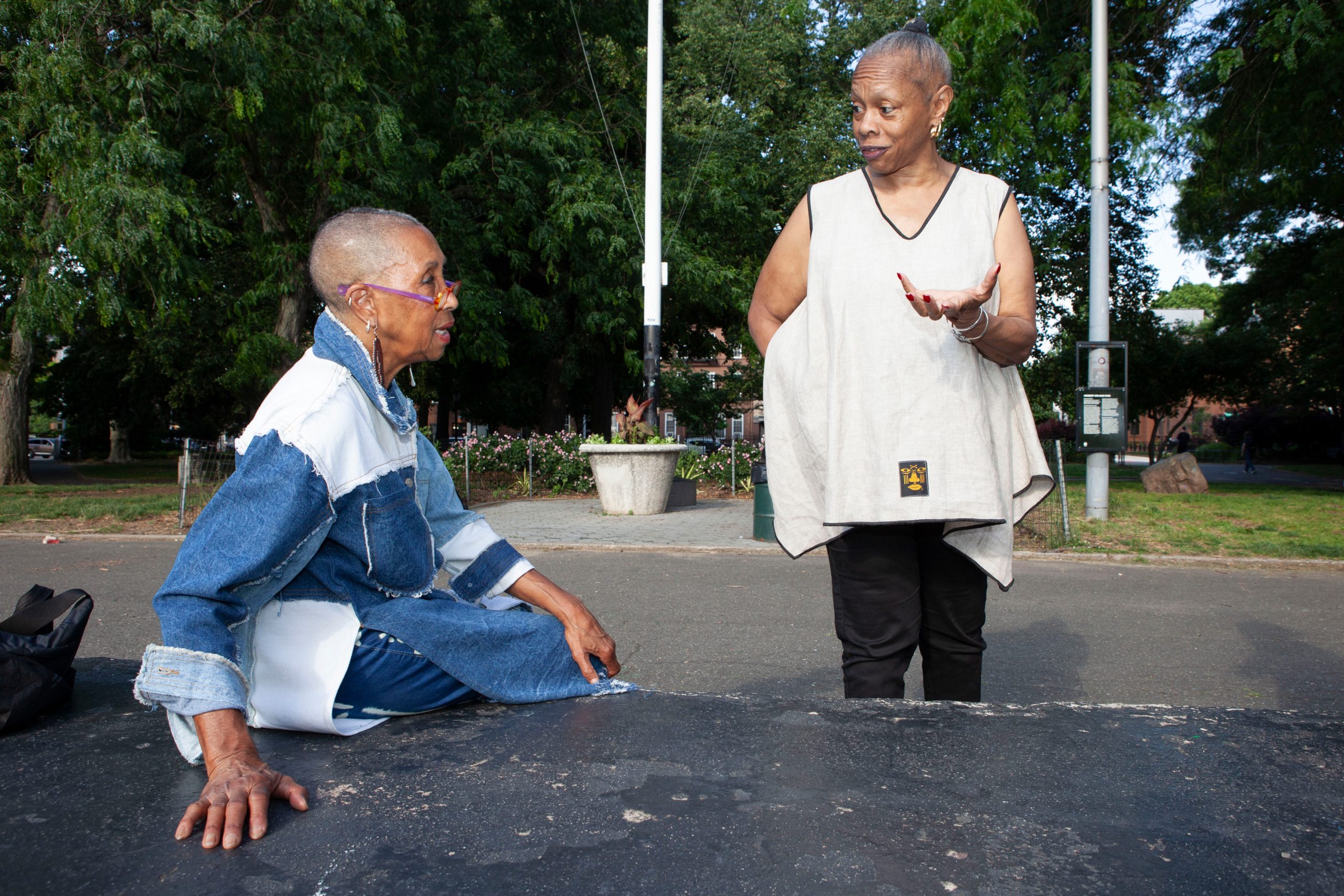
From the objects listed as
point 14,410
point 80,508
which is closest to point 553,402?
point 14,410

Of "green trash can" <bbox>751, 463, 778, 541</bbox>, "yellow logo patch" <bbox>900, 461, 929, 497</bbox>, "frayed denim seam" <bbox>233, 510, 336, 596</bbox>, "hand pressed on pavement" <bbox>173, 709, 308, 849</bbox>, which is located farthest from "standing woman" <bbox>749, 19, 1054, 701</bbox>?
"green trash can" <bbox>751, 463, 778, 541</bbox>

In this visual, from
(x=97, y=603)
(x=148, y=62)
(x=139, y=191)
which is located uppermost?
(x=148, y=62)

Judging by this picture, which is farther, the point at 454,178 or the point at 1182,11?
the point at 454,178

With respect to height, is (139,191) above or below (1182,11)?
below

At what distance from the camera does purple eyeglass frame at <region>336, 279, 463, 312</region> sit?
1990 millimetres

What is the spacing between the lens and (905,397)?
7.21ft

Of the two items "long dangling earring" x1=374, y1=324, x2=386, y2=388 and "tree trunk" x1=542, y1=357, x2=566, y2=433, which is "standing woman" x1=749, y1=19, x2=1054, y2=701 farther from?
"tree trunk" x1=542, y1=357, x2=566, y2=433

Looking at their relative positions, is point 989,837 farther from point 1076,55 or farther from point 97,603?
point 1076,55

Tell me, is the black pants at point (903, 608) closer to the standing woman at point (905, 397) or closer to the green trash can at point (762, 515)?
the standing woman at point (905, 397)

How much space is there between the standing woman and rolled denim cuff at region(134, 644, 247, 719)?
126 centimetres

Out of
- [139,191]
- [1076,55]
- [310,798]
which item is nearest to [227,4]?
[139,191]

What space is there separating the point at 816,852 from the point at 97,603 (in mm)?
7043

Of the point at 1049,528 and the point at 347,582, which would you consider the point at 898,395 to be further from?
the point at 1049,528

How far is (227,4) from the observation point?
13.7 meters
